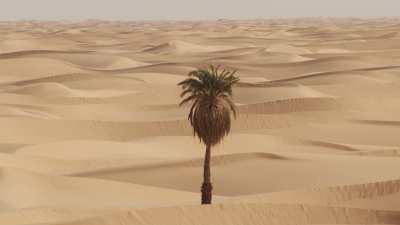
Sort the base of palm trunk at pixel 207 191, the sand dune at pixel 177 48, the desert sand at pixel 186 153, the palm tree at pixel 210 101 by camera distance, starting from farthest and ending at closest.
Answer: the sand dune at pixel 177 48, the base of palm trunk at pixel 207 191, the palm tree at pixel 210 101, the desert sand at pixel 186 153

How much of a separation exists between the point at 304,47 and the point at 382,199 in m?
75.1

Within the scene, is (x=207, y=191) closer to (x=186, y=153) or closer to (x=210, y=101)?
(x=210, y=101)

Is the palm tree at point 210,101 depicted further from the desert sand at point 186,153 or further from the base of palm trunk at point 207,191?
the desert sand at point 186,153

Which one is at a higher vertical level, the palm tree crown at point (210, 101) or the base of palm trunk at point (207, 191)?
the palm tree crown at point (210, 101)

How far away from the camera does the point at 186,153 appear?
30891 millimetres

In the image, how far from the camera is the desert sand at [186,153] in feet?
59.7

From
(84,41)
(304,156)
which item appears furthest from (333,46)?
(304,156)

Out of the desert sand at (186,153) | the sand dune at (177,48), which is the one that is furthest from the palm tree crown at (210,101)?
the sand dune at (177,48)

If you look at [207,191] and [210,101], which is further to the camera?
[207,191]

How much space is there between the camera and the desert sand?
1820cm

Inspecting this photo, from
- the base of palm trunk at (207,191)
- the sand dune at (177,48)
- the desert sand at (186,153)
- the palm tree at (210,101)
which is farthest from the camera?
the sand dune at (177,48)

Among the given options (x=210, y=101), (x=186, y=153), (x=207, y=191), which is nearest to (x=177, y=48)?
(x=186, y=153)

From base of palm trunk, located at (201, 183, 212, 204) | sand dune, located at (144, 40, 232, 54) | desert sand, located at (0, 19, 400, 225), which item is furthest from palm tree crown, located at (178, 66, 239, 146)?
sand dune, located at (144, 40, 232, 54)

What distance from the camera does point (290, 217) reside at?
58.7 feet
